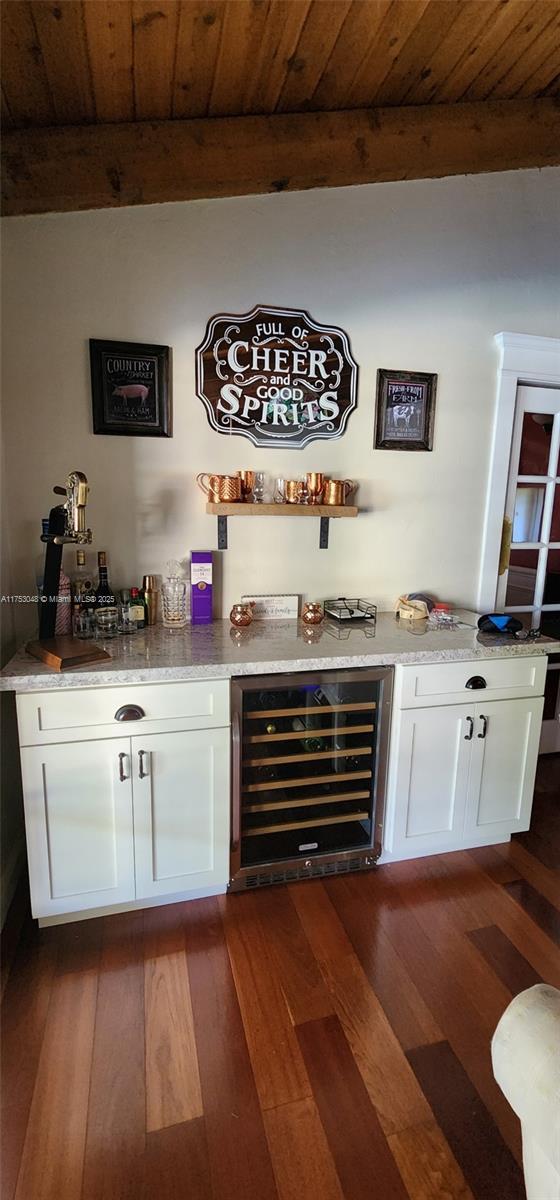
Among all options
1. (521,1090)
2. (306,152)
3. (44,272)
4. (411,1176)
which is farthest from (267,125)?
(411,1176)

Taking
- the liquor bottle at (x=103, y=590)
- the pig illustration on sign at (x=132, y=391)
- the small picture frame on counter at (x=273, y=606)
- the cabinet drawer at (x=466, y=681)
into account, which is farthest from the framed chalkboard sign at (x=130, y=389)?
the cabinet drawer at (x=466, y=681)

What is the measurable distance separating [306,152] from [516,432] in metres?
1.45

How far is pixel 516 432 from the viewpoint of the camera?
2586 mm

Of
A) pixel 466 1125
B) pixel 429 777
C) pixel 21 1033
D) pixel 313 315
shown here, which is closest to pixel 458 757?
pixel 429 777

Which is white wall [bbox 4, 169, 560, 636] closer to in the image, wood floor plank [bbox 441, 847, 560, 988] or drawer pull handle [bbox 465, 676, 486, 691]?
drawer pull handle [bbox 465, 676, 486, 691]

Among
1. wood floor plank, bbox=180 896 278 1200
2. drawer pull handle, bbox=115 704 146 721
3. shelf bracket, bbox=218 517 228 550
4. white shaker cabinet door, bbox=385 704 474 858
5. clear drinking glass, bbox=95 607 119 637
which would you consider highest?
shelf bracket, bbox=218 517 228 550

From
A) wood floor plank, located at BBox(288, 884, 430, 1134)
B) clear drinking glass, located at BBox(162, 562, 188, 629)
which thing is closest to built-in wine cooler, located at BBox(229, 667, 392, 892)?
wood floor plank, located at BBox(288, 884, 430, 1134)

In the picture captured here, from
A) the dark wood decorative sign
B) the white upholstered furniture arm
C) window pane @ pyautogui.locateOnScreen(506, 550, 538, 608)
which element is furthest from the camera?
window pane @ pyautogui.locateOnScreen(506, 550, 538, 608)

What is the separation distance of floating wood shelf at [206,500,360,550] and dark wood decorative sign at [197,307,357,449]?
31cm

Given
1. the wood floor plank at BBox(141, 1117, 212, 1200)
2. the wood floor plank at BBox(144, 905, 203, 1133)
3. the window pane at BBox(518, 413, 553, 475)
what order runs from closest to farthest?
the wood floor plank at BBox(141, 1117, 212, 1200) < the wood floor plank at BBox(144, 905, 203, 1133) < the window pane at BBox(518, 413, 553, 475)

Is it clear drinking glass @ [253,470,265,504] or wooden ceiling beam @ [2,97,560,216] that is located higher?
wooden ceiling beam @ [2,97,560,216]

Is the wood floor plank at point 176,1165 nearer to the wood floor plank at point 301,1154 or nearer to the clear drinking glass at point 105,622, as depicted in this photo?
the wood floor plank at point 301,1154

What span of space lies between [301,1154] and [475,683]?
54.3 inches

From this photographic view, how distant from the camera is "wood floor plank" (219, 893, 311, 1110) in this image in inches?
51.6
